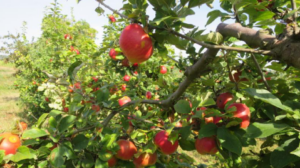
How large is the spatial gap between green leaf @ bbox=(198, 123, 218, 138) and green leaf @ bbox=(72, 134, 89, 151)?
0.46 metres

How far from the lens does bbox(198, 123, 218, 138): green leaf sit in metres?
0.73

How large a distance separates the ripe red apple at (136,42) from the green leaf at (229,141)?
0.37 meters

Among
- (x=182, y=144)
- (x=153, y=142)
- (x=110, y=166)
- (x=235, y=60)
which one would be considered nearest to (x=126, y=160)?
(x=110, y=166)

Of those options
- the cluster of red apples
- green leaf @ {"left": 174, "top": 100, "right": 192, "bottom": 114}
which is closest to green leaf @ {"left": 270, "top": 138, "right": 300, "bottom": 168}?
green leaf @ {"left": 174, "top": 100, "right": 192, "bottom": 114}

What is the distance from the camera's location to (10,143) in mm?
850

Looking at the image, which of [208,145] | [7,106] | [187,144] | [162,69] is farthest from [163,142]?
[7,106]

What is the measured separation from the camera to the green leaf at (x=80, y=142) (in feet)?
2.83

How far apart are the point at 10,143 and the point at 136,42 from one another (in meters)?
0.65

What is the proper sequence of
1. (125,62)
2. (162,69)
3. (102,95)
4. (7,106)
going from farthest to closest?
(7,106), (162,69), (125,62), (102,95)

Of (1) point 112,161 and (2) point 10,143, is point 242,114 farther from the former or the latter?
(2) point 10,143

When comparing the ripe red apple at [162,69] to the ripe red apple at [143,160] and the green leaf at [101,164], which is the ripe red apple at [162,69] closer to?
the ripe red apple at [143,160]

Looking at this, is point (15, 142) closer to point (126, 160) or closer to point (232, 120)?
point (126, 160)

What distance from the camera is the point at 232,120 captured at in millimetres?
733

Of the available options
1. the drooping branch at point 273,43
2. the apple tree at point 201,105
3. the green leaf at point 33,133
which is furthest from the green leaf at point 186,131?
the green leaf at point 33,133
